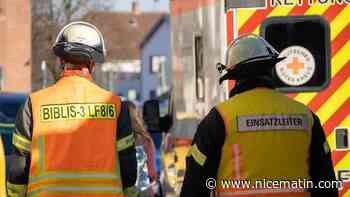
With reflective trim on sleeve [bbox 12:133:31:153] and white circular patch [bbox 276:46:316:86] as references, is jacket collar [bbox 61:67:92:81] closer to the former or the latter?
reflective trim on sleeve [bbox 12:133:31:153]

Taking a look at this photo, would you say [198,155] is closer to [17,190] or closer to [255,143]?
[255,143]

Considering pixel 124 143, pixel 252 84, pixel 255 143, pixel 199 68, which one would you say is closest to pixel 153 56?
pixel 199 68

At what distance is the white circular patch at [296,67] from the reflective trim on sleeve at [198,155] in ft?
5.66

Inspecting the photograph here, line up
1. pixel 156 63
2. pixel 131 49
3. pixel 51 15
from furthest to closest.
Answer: pixel 131 49, pixel 156 63, pixel 51 15

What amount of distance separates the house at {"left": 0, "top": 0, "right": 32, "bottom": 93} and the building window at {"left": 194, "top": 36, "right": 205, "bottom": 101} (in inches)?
1279

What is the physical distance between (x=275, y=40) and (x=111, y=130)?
1.77 meters

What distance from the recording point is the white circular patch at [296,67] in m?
6.26

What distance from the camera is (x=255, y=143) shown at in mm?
4594

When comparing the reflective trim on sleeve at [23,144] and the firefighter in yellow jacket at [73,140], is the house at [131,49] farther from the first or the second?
the reflective trim on sleeve at [23,144]

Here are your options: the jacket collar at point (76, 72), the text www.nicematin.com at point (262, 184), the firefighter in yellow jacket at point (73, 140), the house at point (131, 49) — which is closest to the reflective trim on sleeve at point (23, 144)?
the firefighter in yellow jacket at point (73, 140)

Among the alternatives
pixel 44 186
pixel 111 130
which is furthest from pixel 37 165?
pixel 111 130

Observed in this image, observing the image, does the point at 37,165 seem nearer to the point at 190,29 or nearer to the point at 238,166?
the point at 238,166

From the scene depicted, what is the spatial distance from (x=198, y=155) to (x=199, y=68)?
287cm

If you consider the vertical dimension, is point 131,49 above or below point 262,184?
below
